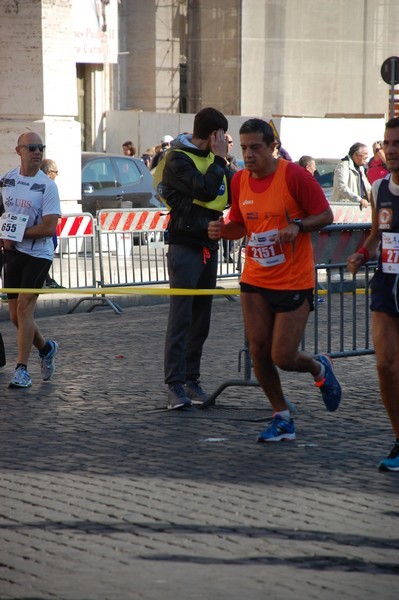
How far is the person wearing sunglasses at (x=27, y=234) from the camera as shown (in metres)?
9.38

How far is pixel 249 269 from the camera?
289 inches

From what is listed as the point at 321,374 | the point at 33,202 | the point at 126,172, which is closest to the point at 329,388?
the point at 321,374

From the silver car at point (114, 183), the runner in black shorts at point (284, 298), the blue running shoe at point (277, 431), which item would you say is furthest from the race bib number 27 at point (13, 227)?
the silver car at point (114, 183)

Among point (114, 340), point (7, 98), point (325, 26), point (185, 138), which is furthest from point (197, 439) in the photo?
point (325, 26)

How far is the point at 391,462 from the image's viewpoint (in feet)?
21.6

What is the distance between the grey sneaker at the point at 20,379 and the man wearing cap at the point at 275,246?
2.59 metres

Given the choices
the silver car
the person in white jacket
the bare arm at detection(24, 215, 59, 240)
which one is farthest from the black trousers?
the silver car

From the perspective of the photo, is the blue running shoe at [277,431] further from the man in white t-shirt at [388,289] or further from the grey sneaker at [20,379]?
the grey sneaker at [20,379]

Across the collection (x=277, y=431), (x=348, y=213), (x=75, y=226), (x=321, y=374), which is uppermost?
(x=321, y=374)

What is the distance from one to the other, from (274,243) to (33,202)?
282 cm

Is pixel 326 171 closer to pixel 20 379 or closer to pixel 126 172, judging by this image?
pixel 126 172

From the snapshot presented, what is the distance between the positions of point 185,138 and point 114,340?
13.3 ft

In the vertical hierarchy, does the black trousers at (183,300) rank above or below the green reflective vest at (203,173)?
below

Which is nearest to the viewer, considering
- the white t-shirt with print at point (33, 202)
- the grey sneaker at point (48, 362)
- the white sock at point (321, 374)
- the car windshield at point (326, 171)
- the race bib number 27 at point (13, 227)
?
the white sock at point (321, 374)
